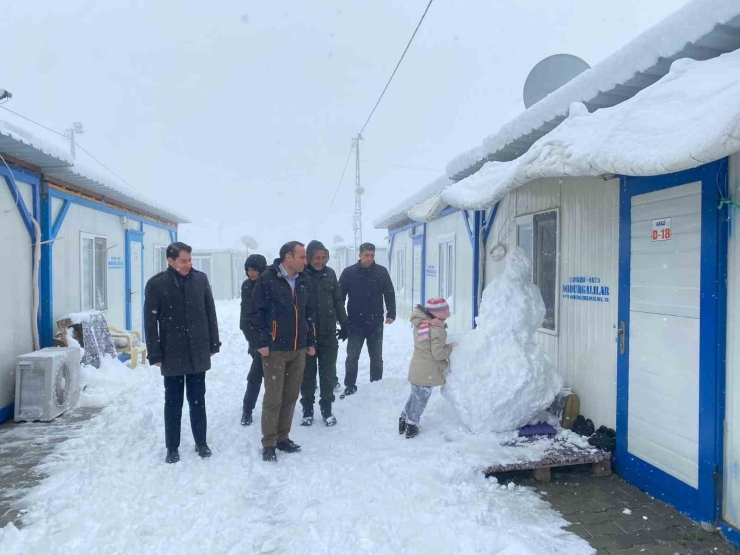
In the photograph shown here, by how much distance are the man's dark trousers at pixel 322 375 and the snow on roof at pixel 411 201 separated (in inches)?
110

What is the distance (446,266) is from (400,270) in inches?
175

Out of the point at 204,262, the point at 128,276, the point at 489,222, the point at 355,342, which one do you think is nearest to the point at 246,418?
the point at 355,342

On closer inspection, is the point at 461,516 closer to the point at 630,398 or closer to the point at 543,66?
the point at 630,398

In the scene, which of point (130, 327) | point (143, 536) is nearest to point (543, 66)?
point (143, 536)

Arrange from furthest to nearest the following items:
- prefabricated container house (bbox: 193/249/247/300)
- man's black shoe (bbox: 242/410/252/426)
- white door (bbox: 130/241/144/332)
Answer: prefabricated container house (bbox: 193/249/247/300)
white door (bbox: 130/241/144/332)
man's black shoe (bbox: 242/410/252/426)

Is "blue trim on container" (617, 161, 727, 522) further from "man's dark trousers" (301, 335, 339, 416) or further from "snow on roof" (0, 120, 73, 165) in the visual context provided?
"snow on roof" (0, 120, 73, 165)

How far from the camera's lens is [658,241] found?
134 inches

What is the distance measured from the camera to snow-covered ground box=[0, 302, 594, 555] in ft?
9.38

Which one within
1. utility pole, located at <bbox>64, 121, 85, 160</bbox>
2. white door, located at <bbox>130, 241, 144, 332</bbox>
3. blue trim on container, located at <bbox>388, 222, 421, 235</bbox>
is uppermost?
utility pole, located at <bbox>64, 121, 85, 160</bbox>

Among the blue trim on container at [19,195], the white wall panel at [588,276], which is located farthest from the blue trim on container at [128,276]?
the white wall panel at [588,276]

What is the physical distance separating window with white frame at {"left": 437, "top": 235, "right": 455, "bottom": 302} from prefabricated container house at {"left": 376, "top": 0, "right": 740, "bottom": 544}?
15.5ft

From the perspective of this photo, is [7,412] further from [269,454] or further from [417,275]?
[417,275]

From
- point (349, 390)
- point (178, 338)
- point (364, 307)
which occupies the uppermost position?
point (364, 307)

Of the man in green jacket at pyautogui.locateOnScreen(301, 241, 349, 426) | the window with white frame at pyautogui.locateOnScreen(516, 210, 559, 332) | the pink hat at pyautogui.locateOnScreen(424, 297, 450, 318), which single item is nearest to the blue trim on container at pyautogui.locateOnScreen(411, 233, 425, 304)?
the window with white frame at pyautogui.locateOnScreen(516, 210, 559, 332)
